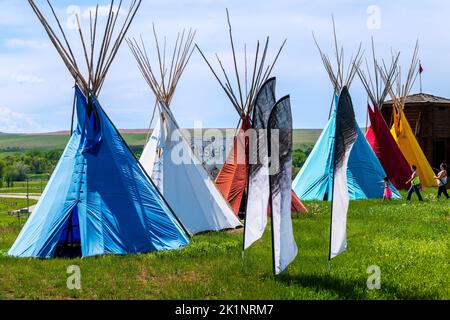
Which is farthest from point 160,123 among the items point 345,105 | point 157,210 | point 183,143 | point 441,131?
point 441,131

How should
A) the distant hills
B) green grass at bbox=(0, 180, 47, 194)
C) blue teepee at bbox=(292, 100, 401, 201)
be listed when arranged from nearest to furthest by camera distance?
blue teepee at bbox=(292, 100, 401, 201) → green grass at bbox=(0, 180, 47, 194) → the distant hills

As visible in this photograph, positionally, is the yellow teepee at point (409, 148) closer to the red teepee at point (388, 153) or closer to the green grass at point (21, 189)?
the red teepee at point (388, 153)

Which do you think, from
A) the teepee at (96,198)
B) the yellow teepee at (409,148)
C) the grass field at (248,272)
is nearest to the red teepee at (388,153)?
the yellow teepee at (409,148)

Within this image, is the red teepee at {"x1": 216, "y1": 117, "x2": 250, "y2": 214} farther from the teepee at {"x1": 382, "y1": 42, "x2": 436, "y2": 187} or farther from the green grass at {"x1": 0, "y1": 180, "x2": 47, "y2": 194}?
the green grass at {"x1": 0, "y1": 180, "x2": 47, "y2": 194}

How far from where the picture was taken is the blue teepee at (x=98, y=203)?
931 centimetres

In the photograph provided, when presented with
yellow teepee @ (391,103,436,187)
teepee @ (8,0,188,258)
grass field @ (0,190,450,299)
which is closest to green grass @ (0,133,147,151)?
yellow teepee @ (391,103,436,187)

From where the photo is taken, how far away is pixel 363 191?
61.6 feet

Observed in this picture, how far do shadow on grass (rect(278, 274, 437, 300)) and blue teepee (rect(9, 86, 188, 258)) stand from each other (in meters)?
2.97

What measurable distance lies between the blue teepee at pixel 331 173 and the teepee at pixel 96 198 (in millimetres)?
8976

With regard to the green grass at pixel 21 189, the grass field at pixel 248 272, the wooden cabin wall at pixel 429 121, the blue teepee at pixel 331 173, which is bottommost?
the green grass at pixel 21 189

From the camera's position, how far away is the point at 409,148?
23828mm

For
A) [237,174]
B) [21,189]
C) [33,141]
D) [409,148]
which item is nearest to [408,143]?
[409,148]

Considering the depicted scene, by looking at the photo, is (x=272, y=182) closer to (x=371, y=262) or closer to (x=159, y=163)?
(x=371, y=262)

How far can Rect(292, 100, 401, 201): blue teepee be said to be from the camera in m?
18.6
